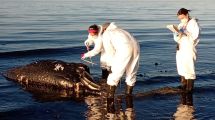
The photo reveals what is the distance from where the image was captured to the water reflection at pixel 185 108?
1003 cm

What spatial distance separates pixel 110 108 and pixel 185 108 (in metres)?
1.96

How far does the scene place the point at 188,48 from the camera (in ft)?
39.0

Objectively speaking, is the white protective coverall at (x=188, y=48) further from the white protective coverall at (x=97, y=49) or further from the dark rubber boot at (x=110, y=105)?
the dark rubber boot at (x=110, y=105)

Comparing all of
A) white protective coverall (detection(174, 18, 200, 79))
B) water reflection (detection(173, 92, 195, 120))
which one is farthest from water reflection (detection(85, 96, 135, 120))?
white protective coverall (detection(174, 18, 200, 79))

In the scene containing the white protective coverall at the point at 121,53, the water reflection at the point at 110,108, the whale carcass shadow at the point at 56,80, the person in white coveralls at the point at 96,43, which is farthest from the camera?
the whale carcass shadow at the point at 56,80

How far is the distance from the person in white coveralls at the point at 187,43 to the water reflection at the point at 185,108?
0.35 metres

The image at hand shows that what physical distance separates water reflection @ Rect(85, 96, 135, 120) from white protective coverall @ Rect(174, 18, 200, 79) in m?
1.81

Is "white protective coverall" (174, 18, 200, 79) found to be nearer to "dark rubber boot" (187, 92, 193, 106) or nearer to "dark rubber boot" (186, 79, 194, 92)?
"dark rubber boot" (186, 79, 194, 92)

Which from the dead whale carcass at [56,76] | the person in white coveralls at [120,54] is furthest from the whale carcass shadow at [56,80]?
the person in white coveralls at [120,54]

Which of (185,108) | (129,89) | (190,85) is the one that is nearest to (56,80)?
(129,89)

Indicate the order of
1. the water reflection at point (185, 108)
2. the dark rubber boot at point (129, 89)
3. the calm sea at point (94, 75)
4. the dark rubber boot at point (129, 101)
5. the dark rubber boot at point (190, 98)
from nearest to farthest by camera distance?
1. the water reflection at point (185, 108)
2. the calm sea at point (94, 75)
3. the dark rubber boot at point (129, 101)
4. the dark rubber boot at point (190, 98)
5. the dark rubber boot at point (129, 89)

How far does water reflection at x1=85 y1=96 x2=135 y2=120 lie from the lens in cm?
1016

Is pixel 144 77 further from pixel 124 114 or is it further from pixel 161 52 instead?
pixel 161 52

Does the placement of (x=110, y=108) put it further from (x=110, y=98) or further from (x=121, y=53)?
(x=121, y=53)
